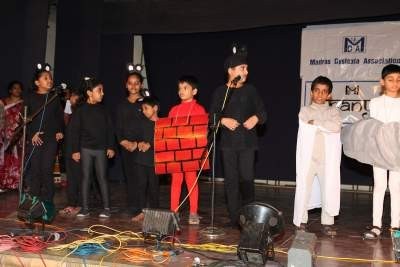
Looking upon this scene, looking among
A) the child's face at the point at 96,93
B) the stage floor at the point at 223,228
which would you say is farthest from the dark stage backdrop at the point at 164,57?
the child's face at the point at 96,93

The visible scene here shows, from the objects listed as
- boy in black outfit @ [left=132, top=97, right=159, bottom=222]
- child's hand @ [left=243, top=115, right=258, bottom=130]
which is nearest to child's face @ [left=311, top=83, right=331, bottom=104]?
child's hand @ [left=243, top=115, right=258, bottom=130]

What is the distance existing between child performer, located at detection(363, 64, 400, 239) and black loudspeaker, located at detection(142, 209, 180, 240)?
5.21ft

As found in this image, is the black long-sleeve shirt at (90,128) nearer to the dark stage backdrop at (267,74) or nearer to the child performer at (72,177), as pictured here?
the child performer at (72,177)

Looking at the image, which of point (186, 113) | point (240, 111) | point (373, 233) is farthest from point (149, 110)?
point (373, 233)

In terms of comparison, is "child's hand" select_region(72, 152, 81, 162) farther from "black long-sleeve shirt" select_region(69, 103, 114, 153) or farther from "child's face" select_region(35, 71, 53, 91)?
"child's face" select_region(35, 71, 53, 91)

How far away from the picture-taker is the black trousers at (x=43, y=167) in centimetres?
457

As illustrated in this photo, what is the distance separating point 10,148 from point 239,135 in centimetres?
308

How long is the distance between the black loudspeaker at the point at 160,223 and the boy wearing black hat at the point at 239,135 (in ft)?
3.22

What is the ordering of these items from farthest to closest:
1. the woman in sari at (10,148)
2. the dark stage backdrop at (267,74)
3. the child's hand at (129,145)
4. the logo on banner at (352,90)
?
the dark stage backdrop at (267,74) → the logo on banner at (352,90) → the woman in sari at (10,148) → the child's hand at (129,145)

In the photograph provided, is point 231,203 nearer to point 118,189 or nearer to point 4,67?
point 118,189

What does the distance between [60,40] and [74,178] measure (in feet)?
10.0

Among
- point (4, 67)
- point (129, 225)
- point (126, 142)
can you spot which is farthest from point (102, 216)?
point (4, 67)

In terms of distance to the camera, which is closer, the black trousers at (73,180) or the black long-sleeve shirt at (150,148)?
the black long-sleeve shirt at (150,148)

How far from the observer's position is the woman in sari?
5.63 meters
